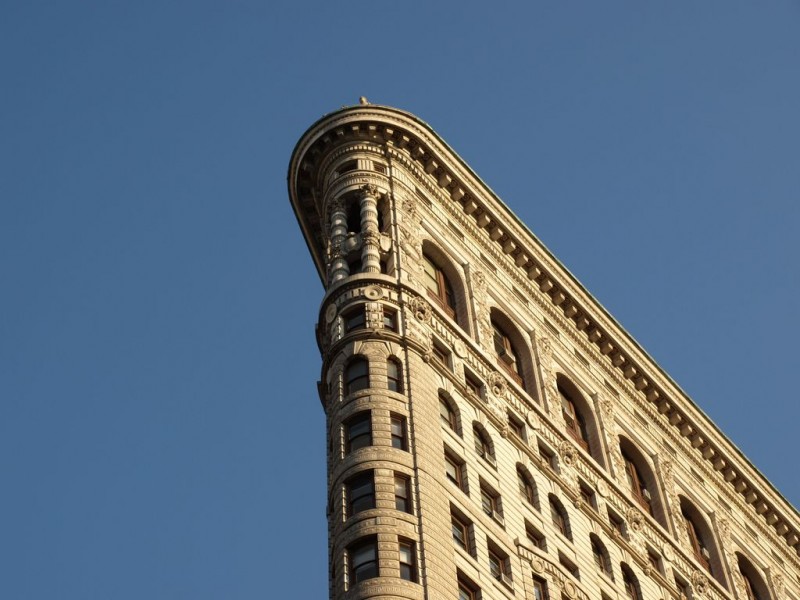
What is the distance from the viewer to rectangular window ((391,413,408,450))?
61656 mm

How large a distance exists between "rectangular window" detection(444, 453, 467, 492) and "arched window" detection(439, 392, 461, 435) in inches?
72.9

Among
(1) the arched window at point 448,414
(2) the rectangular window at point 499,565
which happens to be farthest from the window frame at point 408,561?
(1) the arched window at point 448,414

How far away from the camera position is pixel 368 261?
235ft

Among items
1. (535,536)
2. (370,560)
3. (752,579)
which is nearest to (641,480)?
(752,579)

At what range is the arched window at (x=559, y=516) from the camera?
224 ft

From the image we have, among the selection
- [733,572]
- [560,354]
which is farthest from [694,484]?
[560,354]

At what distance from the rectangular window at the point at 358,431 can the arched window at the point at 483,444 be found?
18.5ft

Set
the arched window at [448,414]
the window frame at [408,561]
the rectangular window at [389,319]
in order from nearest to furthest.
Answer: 1. the window frame at [408,561]
2. the arched window at [448,414]
3. the rectangular window at [389,319]

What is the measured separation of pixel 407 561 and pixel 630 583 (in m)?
17.4

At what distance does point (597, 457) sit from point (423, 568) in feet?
79.7

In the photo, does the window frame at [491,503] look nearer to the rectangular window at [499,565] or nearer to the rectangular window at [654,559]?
the rectangular window at [499,565]

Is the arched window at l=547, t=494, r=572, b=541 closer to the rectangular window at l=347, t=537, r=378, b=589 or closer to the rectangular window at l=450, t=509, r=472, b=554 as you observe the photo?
the rectangular window at l=450, t=509, r=472, b=554

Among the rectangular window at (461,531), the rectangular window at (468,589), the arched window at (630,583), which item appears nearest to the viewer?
the rectangular window at (468,589)

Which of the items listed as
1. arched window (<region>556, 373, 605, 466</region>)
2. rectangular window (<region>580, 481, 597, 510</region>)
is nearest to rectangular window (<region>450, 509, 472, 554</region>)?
rectangular window (<region>580, 481, 597, 510</region>)
